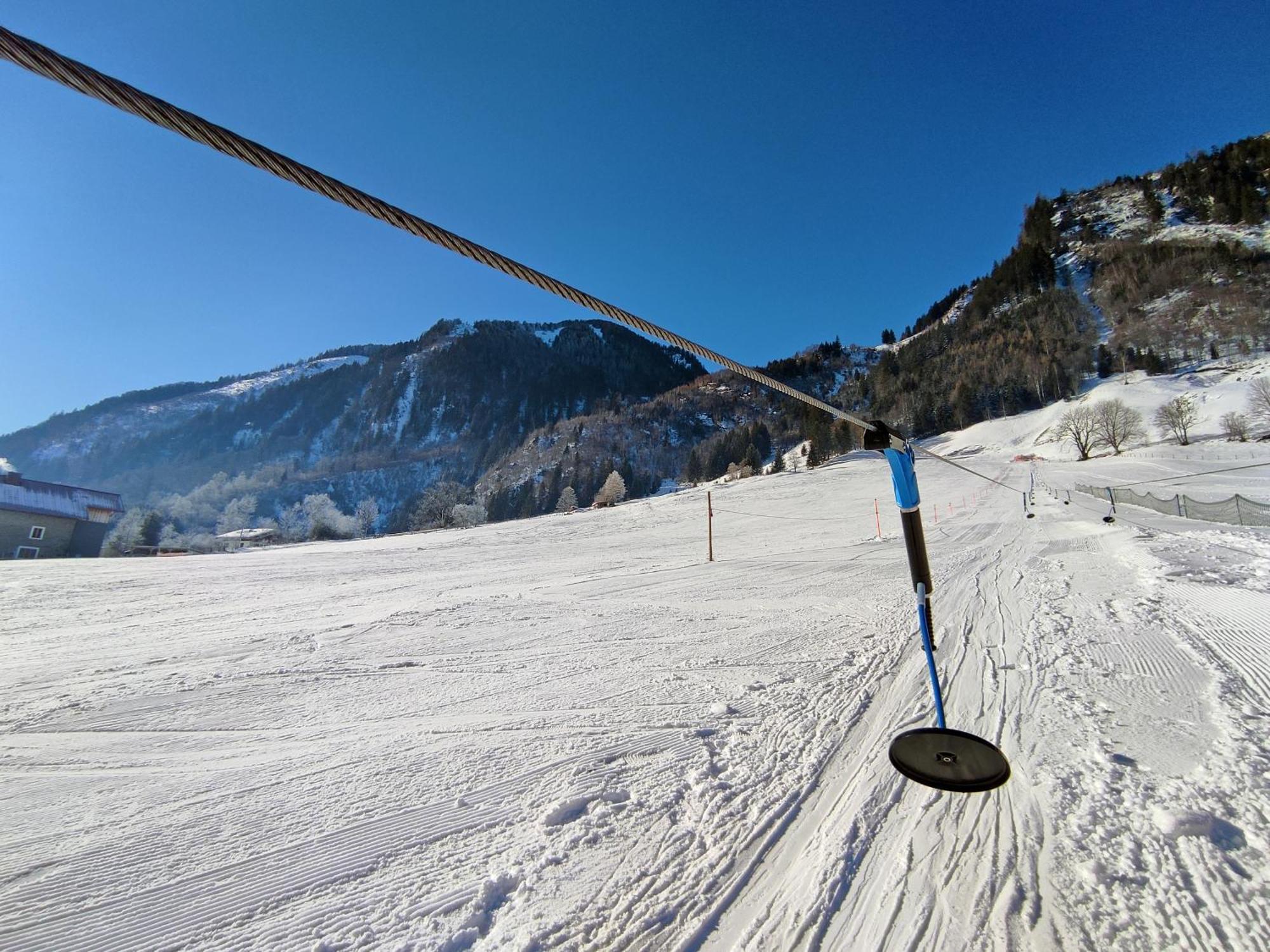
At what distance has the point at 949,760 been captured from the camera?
2029 mm

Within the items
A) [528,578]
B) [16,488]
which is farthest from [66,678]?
[16,488]

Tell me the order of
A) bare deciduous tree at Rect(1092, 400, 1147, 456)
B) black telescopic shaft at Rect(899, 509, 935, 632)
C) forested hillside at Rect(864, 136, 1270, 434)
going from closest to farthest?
black telescopic shaft at Rect(899, 509, 935, 632)
bare deciduous tree at Rect(1092, 400, 1147, 456)
forested hillside at Rect(864, 136, 1270, 434)

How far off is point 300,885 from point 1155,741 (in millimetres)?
4512

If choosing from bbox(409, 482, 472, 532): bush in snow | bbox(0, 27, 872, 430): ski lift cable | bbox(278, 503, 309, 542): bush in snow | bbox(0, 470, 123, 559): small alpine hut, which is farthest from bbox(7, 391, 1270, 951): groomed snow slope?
bbox(278, 503, 309, 542): bush in snow

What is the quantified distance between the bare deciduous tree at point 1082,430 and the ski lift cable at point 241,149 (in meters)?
74.5

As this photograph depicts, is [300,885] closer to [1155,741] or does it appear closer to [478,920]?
[478,920]

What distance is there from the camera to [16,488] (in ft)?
108

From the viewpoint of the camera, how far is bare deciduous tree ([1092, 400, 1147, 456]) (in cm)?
5634

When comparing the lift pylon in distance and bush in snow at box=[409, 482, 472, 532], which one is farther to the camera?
bush in snow at box=[409, 482, 472, 532]

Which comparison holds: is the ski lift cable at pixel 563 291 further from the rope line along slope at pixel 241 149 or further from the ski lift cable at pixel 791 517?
the ski lift cable at pixel 791 517

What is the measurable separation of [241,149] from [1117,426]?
78871 millimetres

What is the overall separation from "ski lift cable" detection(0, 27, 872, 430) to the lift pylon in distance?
4.89ft

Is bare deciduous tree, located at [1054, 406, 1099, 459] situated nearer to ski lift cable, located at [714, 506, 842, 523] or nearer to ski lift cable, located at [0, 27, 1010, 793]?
ski lift cable, located at [714, 506, 842, 523]

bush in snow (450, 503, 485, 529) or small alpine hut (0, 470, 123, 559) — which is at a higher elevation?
small alpine hut (0, 470, 123, 559)
